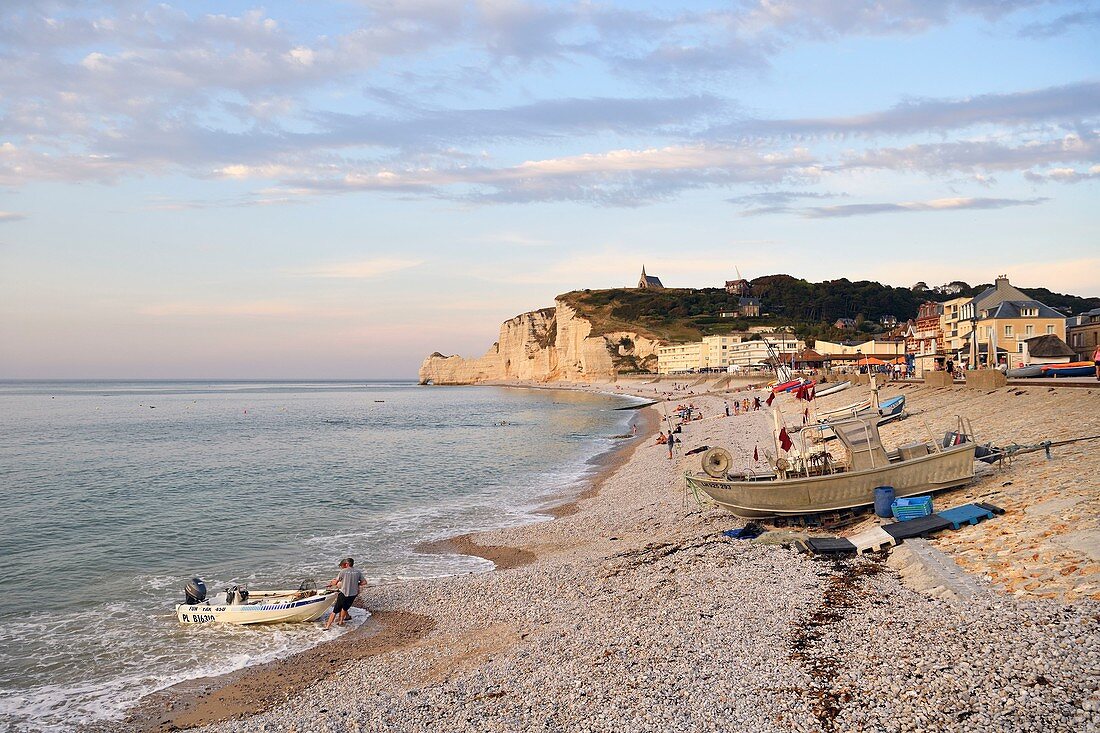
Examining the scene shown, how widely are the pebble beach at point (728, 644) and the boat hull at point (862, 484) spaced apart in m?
0.60

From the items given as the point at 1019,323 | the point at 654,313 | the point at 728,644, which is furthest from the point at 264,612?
the point at 654,313

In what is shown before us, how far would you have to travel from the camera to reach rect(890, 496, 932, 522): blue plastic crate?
15383 mm

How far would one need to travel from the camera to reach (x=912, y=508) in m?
15.5

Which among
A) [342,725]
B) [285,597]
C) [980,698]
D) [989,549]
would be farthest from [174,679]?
[989,549]

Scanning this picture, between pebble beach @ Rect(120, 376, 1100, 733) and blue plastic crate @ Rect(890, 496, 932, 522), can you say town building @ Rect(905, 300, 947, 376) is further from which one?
pebble beach @ Rect(120, 376, 1100, 733)

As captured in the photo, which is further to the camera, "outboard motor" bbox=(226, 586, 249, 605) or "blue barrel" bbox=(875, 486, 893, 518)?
"blue barrel" bbox=(875, 486, 893, 518)

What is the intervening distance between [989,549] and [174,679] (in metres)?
14.1

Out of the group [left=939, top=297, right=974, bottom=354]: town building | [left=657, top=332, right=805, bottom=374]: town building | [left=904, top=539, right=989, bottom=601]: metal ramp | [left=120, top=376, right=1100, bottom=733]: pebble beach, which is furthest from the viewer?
[left=657, top=332, right=805, bottom=374]: town building

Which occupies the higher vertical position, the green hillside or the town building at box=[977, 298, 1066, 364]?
the green hillside

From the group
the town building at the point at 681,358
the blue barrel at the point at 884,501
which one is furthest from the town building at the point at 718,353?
the blue barrel at the point at 884,501

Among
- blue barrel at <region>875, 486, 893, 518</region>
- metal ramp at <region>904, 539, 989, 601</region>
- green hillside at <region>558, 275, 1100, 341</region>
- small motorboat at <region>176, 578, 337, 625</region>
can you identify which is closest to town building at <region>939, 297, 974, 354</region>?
blue barrel at <region>875, 486, 893, 518</region>

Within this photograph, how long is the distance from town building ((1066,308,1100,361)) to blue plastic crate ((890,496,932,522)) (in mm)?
44655

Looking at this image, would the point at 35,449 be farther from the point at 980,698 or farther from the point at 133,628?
the point at 980,698

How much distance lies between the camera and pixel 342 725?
984 centimetres
